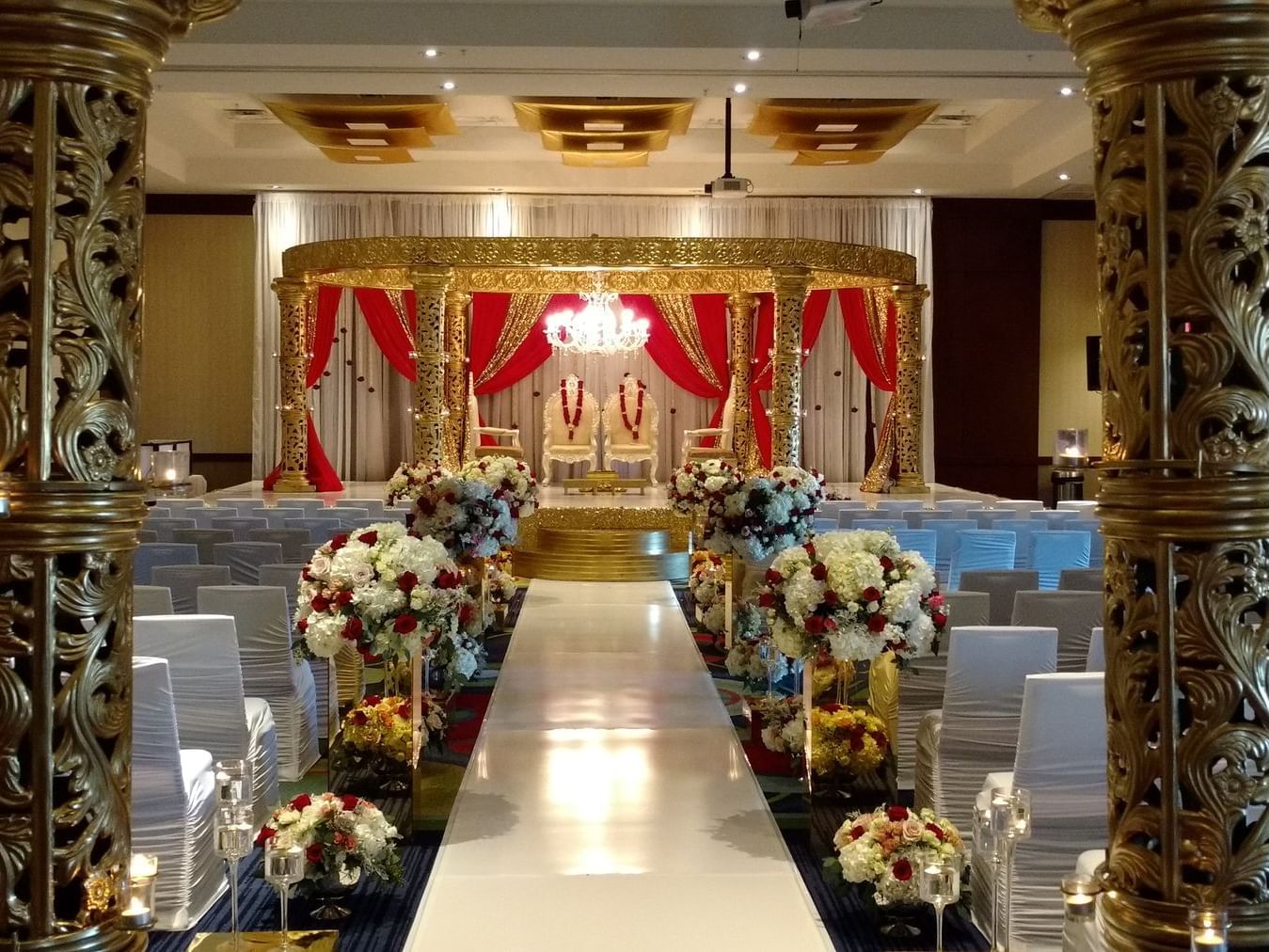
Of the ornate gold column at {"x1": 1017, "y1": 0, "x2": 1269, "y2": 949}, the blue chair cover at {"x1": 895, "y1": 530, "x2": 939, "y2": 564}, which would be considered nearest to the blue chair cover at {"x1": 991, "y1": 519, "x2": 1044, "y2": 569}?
the blue chair cover at {"x1": 895, "y1": 530, "x2": 939, "y2": 564}

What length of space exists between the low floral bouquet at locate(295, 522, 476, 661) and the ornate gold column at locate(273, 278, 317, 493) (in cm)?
1124

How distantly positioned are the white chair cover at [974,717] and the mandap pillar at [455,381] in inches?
398

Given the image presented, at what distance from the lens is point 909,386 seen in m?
16.3

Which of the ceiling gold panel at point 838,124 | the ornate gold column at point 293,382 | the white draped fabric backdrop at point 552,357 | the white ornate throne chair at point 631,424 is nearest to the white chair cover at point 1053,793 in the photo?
the ceiling gold panel at point 838,124

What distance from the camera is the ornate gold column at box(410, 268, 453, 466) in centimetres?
1398

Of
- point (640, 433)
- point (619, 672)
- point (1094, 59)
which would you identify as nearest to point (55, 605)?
point (1094, 59)

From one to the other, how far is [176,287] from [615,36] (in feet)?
34.1

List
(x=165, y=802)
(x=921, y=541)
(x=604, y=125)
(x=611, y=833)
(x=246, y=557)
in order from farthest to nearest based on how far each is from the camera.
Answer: (x=604, y=125) → (x=921, y=541) → (x=246, y=557) → (x=611, y=833) → (x=165, y=802)

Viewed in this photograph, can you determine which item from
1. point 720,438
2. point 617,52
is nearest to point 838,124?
point 720,438

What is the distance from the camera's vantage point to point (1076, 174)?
1770 cm

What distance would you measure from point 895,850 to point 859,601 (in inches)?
41.9

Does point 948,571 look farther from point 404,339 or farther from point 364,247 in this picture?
point 404,339

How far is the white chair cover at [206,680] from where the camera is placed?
4812 millimetres

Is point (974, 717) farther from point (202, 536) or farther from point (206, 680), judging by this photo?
point (202, 536)
